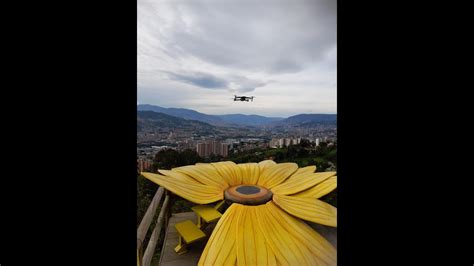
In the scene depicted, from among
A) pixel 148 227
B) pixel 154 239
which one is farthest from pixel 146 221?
pixel 154 239

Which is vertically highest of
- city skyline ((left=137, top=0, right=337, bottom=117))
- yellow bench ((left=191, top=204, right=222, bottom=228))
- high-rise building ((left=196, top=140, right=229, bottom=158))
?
city skyline ((left=137, top=0, right=337, bottom=117))

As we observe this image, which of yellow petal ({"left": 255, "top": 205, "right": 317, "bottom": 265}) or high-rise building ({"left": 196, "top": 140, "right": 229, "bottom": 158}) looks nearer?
yellow petal ({"left": 255, "top": 205, "right": 317, "bottom": 265})

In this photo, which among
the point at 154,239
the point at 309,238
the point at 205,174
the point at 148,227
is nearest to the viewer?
the point at 148,227

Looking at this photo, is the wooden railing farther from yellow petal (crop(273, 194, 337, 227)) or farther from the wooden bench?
yellow petal (crop(273, 194, 337, 227))

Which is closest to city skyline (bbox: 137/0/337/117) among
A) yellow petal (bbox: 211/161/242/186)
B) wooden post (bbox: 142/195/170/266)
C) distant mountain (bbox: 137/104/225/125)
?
distant mountain (bbox: 137/104/225/125)

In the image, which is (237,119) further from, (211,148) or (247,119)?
(211,148)

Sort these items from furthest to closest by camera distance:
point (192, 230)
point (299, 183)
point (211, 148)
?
point (211, 148)
point (299, 183)
point (192, 230)
